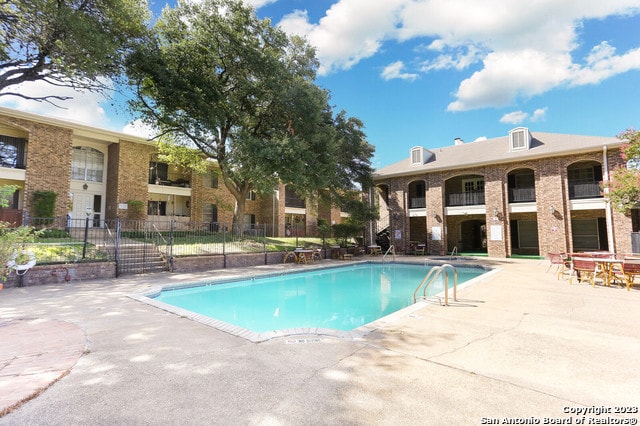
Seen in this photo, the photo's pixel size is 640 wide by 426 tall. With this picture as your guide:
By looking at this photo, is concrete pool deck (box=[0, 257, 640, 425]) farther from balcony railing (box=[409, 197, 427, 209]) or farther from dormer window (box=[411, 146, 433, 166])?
dormer window (box=[411, 146, 433, 166])

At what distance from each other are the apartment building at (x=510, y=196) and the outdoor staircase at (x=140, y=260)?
53.8ft

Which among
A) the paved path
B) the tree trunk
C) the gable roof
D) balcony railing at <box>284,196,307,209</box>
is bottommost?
the paved path

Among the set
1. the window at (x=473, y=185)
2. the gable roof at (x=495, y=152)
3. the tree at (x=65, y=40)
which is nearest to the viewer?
the tree at (x=65, y=40)

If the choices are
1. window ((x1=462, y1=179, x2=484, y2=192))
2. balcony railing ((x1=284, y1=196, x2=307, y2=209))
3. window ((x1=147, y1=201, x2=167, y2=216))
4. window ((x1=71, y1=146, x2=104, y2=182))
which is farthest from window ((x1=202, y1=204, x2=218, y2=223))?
window ((x1=462, y1=179, x2=484, y2=192))

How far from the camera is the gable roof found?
16.6 metres

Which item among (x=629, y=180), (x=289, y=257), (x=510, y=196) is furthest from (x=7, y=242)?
(x=510, y=196)

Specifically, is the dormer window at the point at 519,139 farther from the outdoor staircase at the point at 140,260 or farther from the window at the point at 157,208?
the window at the point at 157,208

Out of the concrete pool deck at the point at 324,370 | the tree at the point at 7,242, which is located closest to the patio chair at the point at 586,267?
the concrete pool deck at the point at 324,370

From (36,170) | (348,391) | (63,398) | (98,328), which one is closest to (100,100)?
(36,170)

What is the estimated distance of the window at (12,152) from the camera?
55.7 feet

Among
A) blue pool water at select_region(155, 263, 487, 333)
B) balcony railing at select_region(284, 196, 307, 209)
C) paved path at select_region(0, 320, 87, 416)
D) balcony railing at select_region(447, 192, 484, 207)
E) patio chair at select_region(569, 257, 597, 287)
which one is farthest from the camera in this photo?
balcony railing at select_region(284, 196, 307, 209)

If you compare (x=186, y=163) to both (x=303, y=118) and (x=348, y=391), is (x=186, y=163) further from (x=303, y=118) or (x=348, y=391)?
(x=348, y=391)

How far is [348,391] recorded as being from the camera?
2789 millimetres

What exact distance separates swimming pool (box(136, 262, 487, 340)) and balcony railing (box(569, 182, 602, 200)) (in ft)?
29.4
